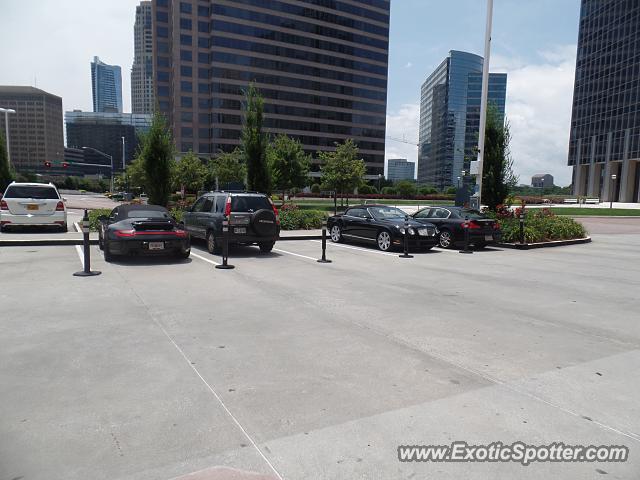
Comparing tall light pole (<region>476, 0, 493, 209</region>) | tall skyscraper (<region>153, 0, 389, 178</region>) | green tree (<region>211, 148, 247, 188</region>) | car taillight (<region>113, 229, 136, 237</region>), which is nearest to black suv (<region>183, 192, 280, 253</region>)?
car taillight (<region>113, 229, 136, 237</region>)

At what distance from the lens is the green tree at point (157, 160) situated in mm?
20536

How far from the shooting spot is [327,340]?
5.63m

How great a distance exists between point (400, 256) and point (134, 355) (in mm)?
9616

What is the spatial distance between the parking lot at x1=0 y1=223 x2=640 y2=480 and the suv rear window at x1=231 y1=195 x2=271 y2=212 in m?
4.02

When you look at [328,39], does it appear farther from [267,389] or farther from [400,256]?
[267,389]

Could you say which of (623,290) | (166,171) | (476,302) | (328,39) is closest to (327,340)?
(476,302)

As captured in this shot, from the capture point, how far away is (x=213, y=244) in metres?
12.9

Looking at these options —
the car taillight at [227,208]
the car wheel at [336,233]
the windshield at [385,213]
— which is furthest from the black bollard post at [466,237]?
the car taillight at [227,208]

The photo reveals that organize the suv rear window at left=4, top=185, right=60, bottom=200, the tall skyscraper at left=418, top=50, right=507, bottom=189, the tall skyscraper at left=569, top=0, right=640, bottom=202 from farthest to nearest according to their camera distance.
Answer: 1. the tall skyscraper at left=418, top=50, right=507, bottom=189
2. the tall skyscraper at left=569, top=0, right=640, bottom=202
3. the suv rear window at left=4, top=185, right=60, bottom=200

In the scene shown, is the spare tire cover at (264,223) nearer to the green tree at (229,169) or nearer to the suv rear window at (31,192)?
the suv rear window at (31,192)

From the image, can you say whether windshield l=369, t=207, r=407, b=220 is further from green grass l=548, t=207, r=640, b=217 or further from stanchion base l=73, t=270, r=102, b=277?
green grass l=548, t=207, r=640, b=217

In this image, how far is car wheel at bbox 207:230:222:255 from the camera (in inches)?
504

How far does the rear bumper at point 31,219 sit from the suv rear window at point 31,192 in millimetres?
760

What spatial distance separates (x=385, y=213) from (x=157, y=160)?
11.2 m
